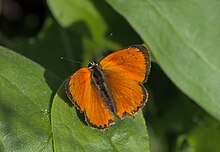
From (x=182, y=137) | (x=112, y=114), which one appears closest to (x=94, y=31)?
(x=182, y=137)

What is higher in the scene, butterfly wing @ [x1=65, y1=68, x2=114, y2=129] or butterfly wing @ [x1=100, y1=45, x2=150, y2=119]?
butterfly wing @ [x1=100, y1=45, x2=150, y2=119]

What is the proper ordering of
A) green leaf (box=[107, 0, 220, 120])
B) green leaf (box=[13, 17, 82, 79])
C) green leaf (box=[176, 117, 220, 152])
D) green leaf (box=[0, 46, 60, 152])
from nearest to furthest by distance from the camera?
green leaf (box=[0, 46, 60, 152]) → green leaf (box=[107, 0, 220, 120]) → green leaf (box=[176, 117, 220, 152]) → green leaf (box=[13, 17, 82, 79])

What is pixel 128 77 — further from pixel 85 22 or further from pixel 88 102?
pixel 85 22

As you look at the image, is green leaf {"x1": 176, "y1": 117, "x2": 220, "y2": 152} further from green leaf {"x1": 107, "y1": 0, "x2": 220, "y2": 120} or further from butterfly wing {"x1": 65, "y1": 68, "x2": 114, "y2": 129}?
butterfly wing {"x1": 65, "y1": 68, "x2": 114, "y2": 129}

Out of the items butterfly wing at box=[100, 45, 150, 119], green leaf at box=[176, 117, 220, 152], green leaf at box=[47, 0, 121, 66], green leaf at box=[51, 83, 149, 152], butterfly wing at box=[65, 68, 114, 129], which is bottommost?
green leaf at box=[176, 117, 220, 152]

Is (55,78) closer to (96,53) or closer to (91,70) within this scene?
(91,70)

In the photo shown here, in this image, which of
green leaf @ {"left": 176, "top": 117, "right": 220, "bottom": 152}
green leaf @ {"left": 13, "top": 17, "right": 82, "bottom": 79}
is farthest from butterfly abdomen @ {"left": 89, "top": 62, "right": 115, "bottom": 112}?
green leaf @ {"left": 176, "top": 117, "right": 220, "bottom": 152}

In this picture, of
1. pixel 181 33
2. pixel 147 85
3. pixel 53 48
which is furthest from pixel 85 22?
pixel 181 33

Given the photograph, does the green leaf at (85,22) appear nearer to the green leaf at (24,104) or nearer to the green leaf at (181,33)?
the green leaf at (181,33)
